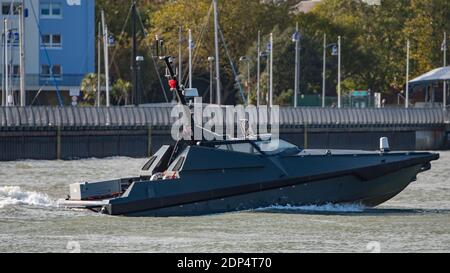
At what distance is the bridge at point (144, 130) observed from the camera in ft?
206

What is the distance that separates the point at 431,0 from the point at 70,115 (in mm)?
47360

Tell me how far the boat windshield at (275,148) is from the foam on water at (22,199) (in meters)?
5.94

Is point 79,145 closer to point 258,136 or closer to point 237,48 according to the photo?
point 258,136

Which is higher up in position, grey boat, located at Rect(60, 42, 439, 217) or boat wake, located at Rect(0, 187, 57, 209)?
grey boat, located at Rect(60, 42, 439, 217)

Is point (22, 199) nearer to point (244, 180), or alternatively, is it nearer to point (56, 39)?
point (244, 180)

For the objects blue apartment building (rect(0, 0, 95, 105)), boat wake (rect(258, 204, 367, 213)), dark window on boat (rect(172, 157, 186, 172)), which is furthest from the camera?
blue apartment building (rect(0, 0, 95, 105))

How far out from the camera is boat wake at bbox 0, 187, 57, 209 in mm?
35938

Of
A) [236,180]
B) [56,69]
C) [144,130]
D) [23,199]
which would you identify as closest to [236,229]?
[236,180]

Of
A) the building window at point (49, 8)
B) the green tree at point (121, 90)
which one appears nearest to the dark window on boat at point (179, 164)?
the green tree at point (121, 90)

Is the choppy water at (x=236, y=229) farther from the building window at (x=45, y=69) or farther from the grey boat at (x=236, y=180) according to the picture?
the building window at (x=45, y=69)

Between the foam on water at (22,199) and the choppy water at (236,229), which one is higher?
the foam on water at (22,199)

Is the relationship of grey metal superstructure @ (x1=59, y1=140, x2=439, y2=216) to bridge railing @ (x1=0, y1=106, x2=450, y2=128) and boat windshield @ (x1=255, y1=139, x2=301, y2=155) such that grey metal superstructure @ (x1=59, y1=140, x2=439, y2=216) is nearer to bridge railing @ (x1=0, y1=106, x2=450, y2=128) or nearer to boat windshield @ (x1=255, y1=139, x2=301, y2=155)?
boat windshield @ (x1=255, y1=139, x2=301, y2=155)

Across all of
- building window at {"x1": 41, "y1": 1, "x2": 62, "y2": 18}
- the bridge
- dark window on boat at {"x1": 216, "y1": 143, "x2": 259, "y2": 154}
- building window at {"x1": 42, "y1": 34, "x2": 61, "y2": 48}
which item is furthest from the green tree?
dark window on boat at {"x1": 216, "y1": 143, "x2": 259, "y2": 154}

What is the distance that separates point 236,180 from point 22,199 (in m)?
6.76
